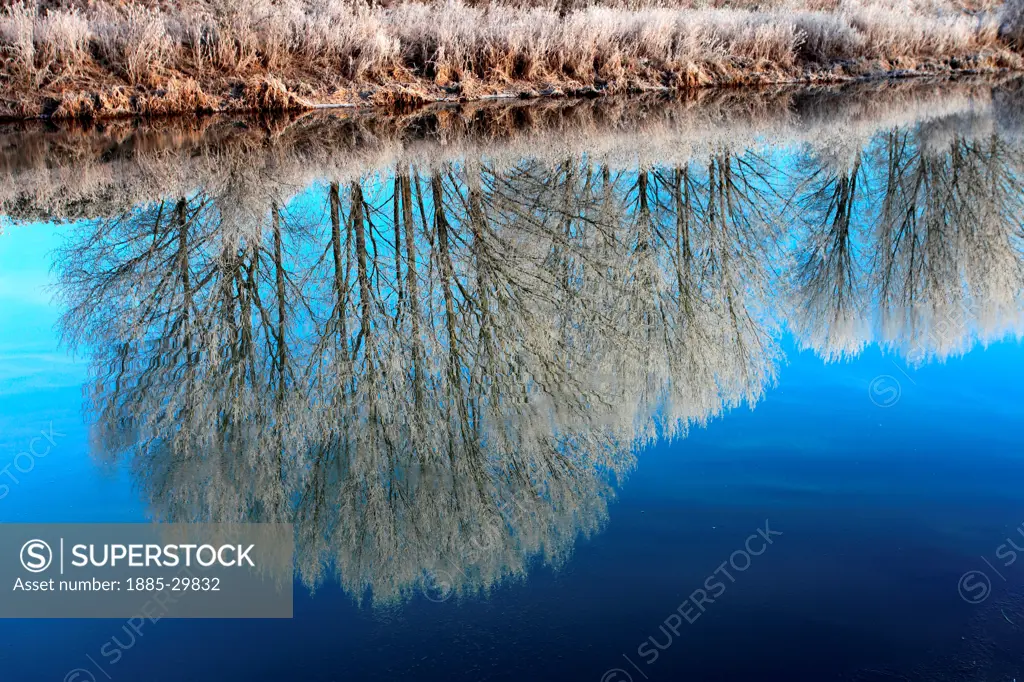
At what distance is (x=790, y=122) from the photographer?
1636 centimetres

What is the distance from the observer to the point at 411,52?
1931 centimetres

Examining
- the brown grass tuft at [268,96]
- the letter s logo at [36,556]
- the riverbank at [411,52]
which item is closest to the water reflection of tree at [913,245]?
the letter s logo at [36,556]

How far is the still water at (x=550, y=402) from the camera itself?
4.00 metres

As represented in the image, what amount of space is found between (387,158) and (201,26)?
24.8ft

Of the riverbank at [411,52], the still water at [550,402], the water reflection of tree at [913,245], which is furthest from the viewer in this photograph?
the riverbank at [411,52]

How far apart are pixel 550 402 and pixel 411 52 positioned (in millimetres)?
14560

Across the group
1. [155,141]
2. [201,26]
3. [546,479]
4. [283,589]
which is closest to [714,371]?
[546,479]

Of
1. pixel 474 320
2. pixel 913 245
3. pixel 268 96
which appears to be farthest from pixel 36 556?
pixel 268 96

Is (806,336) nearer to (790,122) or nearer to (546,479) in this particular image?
(546,479)

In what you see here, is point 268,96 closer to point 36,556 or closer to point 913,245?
point 913,245
